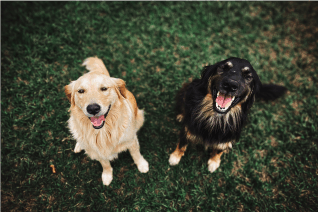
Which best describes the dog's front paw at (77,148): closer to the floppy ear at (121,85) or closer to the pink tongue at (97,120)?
the pink tongue at (97,120)

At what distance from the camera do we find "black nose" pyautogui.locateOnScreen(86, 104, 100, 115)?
6.43ft

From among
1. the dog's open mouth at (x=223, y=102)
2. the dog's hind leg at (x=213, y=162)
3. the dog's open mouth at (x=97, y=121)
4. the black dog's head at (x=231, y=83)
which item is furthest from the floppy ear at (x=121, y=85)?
the dog's hind leg at (x=213, y=162)

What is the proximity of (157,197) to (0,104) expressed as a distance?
360 cm

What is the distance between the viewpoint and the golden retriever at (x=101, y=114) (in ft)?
6.79

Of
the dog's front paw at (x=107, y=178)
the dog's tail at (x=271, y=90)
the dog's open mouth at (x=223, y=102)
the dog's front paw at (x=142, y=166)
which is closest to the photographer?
the dog's open mouth at (x=223, y=102)

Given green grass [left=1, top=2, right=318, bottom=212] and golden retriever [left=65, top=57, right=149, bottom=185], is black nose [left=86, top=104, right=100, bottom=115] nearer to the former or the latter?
golden retriever [left=65, top=57, right=149, bottom=185]

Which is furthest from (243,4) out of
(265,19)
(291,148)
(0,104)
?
(0,104)

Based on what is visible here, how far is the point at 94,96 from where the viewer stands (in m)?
2.04

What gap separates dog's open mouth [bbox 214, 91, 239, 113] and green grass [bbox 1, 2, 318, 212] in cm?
140

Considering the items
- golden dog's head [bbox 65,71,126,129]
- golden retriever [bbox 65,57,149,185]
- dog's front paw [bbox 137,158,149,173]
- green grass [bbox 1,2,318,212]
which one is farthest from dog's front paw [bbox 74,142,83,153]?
golden dog's head [bbox 65,71,126,129]

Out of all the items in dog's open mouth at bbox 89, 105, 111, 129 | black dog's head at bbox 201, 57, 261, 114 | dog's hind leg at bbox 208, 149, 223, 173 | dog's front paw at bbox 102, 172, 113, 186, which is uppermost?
black dog's head at bbox 201, 57, 261, 114

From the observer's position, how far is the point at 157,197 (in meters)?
3.09

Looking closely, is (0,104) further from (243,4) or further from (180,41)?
(243,4)

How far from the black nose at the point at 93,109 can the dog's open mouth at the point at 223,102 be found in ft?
4.86
